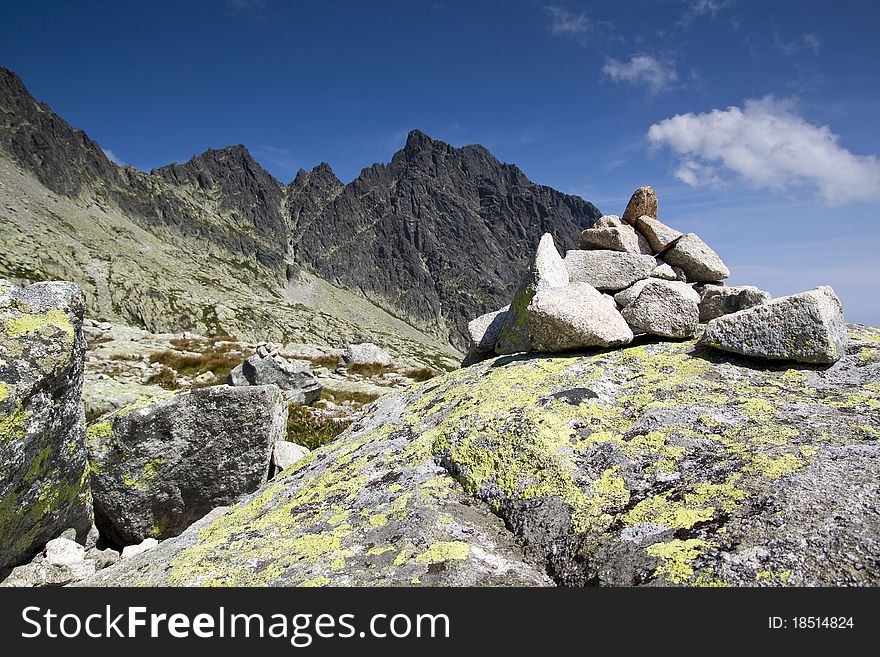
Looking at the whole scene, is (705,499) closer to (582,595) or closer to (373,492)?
(582,595)

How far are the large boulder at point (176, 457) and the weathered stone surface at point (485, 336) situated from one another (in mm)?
4627

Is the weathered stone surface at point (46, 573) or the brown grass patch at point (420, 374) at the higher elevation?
the brown grass patch at point (420, 374)

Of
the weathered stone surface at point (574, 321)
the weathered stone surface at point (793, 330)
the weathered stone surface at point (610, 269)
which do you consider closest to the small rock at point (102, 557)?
the weathered stone surface at point (574, 321)

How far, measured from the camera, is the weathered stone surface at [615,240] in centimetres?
1057

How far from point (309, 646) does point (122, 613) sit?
1.86 metres

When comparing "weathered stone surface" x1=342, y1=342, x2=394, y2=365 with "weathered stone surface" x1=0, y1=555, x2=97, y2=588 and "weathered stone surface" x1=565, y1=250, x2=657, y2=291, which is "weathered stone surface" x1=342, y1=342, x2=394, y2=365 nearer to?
"weathered stone surface" x1=565, y1=250, x2=657, y2=291

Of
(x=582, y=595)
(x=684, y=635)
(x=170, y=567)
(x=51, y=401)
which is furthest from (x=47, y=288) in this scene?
(x=684, y=635)

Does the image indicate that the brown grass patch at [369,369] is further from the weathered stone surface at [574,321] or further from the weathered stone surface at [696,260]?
the weathered stone surface at [574,321]

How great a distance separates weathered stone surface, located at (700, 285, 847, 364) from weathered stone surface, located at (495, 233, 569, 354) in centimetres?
325

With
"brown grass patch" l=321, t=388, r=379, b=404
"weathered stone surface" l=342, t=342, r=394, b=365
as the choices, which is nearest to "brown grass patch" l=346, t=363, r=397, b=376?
"weathered stone surface" l=342, t=342, r=394, b=365

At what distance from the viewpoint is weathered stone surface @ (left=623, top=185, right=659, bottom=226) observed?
11.9m

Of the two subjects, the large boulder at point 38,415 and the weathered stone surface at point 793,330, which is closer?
the weathered stone surface at point 793,330

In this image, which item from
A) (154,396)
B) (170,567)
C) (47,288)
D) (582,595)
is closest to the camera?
(582,595)

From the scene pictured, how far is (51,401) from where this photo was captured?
665 cm
